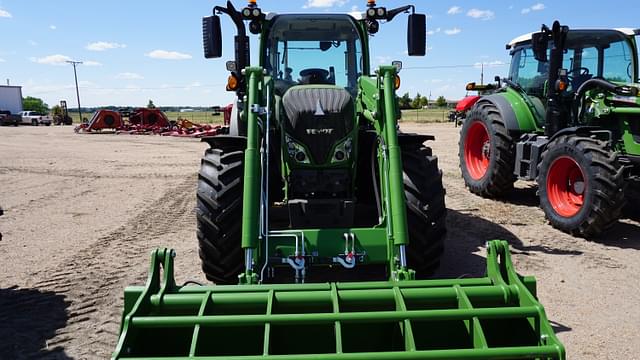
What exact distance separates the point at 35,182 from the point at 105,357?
881cm

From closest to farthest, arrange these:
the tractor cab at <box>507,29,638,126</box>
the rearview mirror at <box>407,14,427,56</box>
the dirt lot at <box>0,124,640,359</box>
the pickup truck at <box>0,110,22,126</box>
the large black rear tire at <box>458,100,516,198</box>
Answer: the dirt lot at <box>0,124,640,359</box> < the rearview mirror at <box>407,14,427,56</box> < the tractor cab at <box>507,29,638,126</box> < the large black rear tire at <box>458,100,516,198</box> < the pickup truck at <box>0,110,22,126</box>

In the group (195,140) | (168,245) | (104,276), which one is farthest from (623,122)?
(195,140)

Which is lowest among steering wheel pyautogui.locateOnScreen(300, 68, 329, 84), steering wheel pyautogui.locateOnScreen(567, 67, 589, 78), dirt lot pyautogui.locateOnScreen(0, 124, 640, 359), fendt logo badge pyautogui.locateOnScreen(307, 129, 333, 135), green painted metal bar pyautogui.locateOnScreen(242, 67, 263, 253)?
dirt lot pyautogui.locateOnScreen(0, 124, 640, 359)

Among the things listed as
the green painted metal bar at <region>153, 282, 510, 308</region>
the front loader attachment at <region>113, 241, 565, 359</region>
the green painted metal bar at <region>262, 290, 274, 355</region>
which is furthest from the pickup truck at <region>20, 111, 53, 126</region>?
the green painted metal bar at <region>262, 290, 274, 355</region>

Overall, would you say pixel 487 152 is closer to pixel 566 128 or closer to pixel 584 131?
pixel 566 128

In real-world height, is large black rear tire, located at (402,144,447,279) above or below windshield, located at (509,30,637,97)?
below

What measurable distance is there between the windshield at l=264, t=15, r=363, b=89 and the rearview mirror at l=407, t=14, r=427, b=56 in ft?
2.09

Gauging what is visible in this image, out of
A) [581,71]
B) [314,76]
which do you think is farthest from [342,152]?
[581,71]

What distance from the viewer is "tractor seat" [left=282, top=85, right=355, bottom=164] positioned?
4.40 m

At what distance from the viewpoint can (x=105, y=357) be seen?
3.57 m

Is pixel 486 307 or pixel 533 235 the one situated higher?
pixel 486 307

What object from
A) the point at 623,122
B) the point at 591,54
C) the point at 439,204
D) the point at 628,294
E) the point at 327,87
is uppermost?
the point at 591,54

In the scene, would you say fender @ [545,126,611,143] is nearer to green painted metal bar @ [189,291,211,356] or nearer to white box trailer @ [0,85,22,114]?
green painted metal bar @ [189,291,211,356]

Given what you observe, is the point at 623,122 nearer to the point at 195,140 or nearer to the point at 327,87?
the point at 327,87
